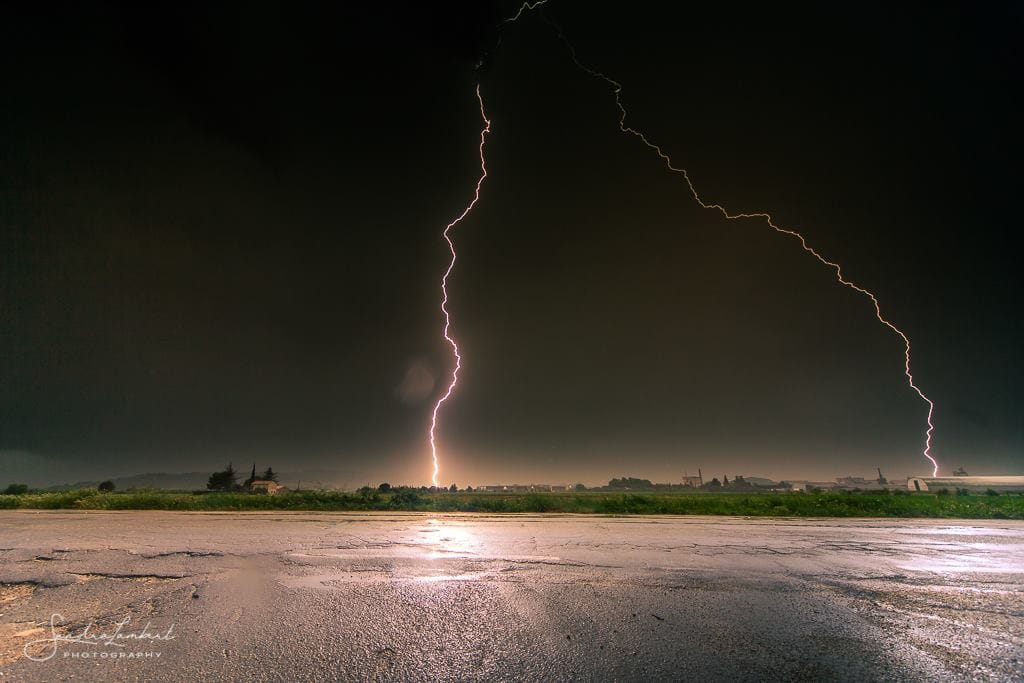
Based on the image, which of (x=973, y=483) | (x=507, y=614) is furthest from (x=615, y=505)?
(x=973, y=483)

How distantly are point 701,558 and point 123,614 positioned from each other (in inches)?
288

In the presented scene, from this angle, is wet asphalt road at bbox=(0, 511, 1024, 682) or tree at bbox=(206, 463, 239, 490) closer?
wet asphalt road at bbox=(0, 511, 1024, 682)

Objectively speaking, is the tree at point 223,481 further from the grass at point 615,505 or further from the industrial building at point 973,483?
the industrial building at point 973,483

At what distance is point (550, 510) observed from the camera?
2338 cm

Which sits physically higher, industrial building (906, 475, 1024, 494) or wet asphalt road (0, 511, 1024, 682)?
wet asphalt road (0, 511, 1024, 682)

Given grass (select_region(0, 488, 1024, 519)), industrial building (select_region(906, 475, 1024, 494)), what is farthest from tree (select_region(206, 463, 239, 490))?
industrial building (select_region(906, 475, 1024, 494))

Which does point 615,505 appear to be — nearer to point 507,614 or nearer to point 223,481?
point 507,614

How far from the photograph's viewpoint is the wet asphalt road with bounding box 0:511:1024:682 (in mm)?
2955

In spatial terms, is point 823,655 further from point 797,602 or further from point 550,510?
point 550,510
